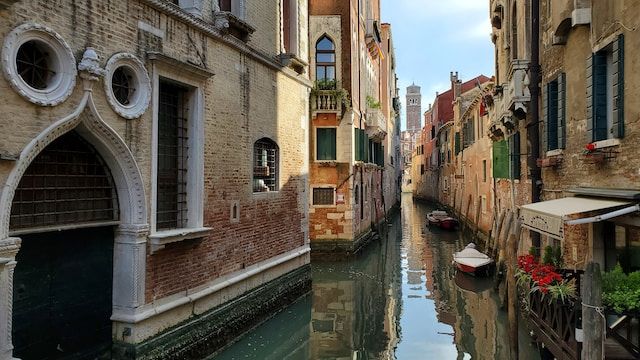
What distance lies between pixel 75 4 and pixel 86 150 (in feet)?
4.84

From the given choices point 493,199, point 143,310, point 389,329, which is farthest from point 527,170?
point 143,310

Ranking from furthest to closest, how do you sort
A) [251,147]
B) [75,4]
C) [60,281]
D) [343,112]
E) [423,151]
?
[423,151]
[343,112]
[251,147]
[60,281]
[75,4]

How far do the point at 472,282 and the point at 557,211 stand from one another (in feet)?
23.1

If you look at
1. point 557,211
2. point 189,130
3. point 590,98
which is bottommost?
point 557,211

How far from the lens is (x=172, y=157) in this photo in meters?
6.52

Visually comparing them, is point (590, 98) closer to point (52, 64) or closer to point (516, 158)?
point (516, 158)

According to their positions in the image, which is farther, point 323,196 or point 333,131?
point 323,196

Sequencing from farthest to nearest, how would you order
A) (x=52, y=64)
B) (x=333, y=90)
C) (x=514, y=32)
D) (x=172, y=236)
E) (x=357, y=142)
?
(x=357, y=142) → (x=333, y=90) → (x=514, y=32) → (x=172, y=236) → (x=52, y=64)

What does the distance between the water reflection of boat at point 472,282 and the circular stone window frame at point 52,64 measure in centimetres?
974

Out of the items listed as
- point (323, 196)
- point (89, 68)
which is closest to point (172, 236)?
point (89, 68)

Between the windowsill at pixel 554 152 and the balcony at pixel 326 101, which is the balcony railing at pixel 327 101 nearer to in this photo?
the balcony at pixel 326 101

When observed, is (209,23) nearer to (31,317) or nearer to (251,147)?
(251,147)

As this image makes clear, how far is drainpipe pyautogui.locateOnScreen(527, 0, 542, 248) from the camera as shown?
8.81 m

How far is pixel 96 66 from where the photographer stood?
4832mm
